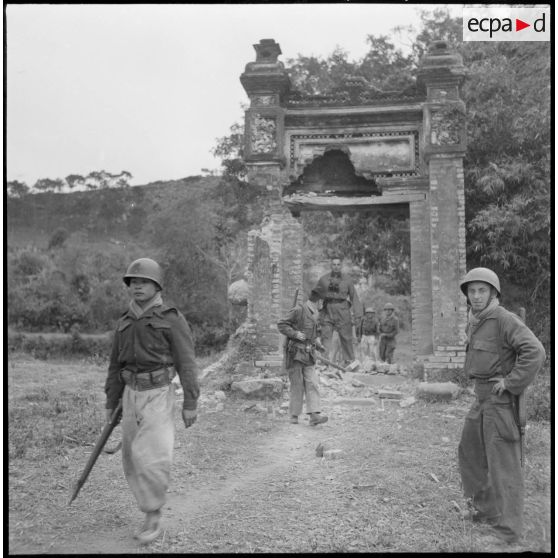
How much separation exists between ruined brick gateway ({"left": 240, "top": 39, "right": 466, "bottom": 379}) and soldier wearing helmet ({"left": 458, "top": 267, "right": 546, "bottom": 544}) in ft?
19.1

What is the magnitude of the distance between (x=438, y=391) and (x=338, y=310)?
349 centimetres

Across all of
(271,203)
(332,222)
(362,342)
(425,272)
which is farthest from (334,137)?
(332,222)

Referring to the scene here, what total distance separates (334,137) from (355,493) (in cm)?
804

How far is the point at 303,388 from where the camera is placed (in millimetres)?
8180

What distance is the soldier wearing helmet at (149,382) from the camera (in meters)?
4.09

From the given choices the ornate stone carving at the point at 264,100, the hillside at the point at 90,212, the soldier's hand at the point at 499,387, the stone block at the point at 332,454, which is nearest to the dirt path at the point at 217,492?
the stone block at the point at 332,454

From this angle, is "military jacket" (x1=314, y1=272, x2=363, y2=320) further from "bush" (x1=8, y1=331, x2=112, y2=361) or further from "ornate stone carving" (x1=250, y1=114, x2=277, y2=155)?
"bush" (x1=8, y1=331, x2=112, y2=361)

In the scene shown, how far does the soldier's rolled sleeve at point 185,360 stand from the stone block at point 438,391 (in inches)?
229

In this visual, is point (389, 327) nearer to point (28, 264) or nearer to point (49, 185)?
point (28, 264)

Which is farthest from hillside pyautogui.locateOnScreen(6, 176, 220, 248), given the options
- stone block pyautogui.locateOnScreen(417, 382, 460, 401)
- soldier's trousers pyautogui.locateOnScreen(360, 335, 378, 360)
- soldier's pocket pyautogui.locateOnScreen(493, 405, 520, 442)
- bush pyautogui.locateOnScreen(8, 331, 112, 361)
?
soldier's pocket pyautogui.locateOnScreen(493, 405, 520, 442)

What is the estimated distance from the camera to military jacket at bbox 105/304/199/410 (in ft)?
14.0

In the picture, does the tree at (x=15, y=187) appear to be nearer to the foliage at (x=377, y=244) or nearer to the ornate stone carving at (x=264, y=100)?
the ornate stone carving at (x=264, y=100)

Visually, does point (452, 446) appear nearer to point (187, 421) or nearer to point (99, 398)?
point (187, 421)

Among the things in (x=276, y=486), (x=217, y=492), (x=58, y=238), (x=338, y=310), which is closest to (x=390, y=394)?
(x=338, y=310)
